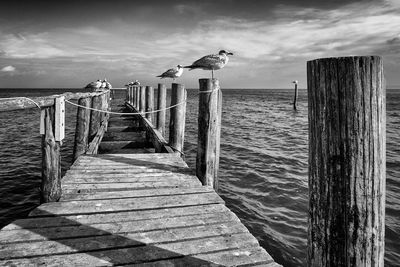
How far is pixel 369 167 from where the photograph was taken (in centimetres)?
156

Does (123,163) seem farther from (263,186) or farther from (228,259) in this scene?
(263,186)

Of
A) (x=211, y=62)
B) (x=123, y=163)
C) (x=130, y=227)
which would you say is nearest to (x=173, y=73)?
(x=211, y=62)

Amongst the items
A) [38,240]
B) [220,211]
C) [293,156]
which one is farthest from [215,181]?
[293,156]

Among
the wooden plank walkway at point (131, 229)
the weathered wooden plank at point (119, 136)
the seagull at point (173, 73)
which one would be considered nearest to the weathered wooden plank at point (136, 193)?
the wooden plank walkway at point (131, 229)

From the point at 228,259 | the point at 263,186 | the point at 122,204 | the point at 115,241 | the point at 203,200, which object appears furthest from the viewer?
the point at 263,186

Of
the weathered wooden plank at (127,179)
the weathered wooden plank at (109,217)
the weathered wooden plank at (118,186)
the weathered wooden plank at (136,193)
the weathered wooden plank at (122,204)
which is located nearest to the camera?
the weathered wooden plank at (109,217)

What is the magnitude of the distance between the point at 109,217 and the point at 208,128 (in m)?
2.13

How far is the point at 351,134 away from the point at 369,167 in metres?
0.22

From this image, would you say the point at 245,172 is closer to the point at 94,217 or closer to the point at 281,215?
the point at 281,215

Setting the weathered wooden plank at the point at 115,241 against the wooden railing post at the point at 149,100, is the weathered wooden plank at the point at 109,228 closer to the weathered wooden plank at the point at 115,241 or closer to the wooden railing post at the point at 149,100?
the weathered wooden plank at the point at 115,241

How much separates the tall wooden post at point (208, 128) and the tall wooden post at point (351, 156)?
302 cm

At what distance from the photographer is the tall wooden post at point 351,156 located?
1524 mm

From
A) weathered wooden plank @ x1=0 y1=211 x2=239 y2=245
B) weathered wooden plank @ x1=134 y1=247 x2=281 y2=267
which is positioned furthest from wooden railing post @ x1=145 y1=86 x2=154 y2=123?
weathered wooden plank @ x1=134 y1=247 x2=281 y2=267

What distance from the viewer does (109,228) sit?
9.65 ft
